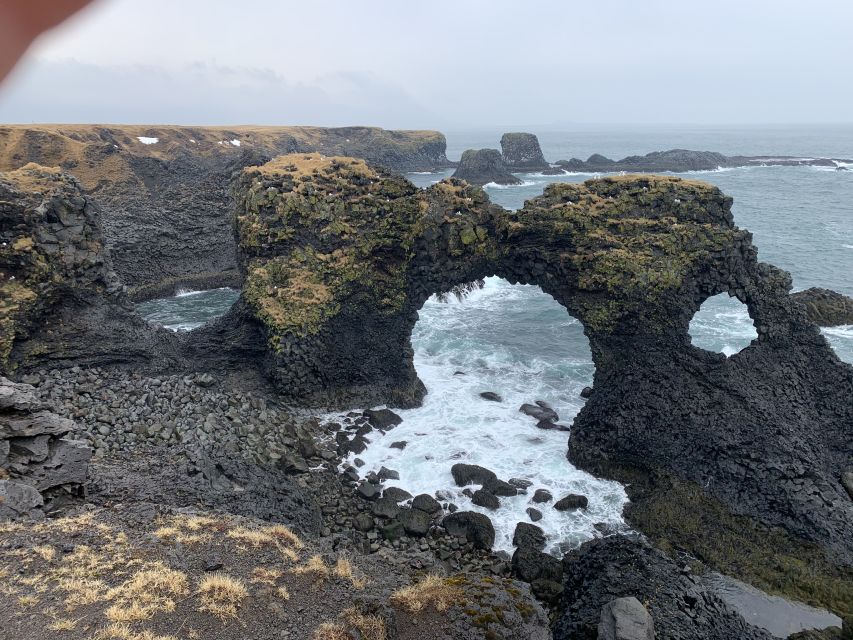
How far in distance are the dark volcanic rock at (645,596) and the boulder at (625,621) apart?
1.87 ft

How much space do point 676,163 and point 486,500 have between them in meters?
127

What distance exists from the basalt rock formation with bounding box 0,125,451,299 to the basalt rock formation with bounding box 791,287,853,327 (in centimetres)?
5780

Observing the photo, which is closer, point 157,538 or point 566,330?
point 157,538

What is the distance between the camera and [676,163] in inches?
5074

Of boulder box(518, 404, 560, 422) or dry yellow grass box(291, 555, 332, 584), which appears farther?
boulder box(518, 404, 560, 422)

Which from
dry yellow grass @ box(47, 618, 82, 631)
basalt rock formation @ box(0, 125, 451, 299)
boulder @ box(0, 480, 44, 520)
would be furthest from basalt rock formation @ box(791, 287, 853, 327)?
basalt rock formation @ box(0, 125, 451, 299)

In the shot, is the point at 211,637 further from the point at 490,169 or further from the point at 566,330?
the point at 490,169

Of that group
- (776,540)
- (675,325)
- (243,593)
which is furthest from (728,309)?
(243,593)

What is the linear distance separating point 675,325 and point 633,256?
441 cm

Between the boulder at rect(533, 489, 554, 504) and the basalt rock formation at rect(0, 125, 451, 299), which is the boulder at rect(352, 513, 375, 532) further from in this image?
the basalt rock formation at rect(0, 125, 451, 299)

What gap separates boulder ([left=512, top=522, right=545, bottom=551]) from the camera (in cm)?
2358

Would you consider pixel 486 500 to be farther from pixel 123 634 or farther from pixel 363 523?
pixel 123 634

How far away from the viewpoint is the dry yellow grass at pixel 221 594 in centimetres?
1307

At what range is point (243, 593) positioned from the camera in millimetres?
13836
